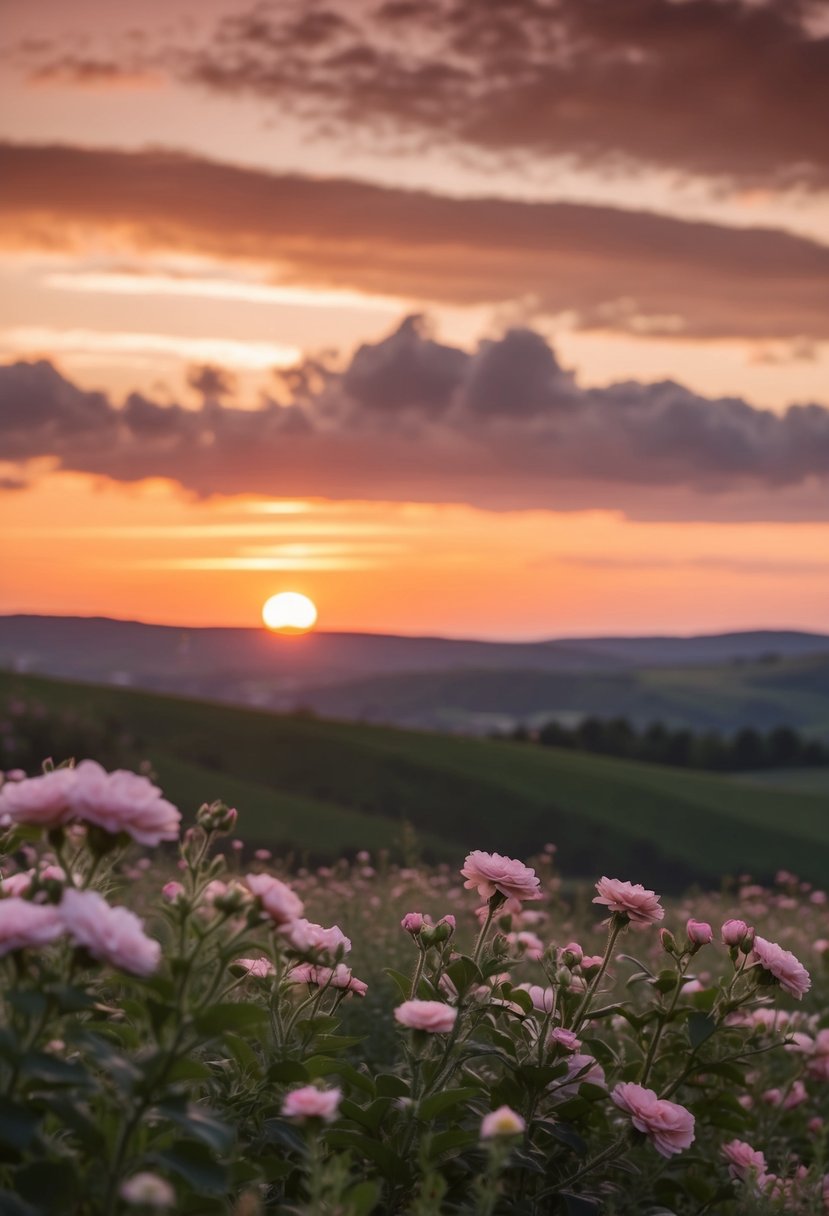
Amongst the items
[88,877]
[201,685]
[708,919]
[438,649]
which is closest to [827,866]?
[708,919]

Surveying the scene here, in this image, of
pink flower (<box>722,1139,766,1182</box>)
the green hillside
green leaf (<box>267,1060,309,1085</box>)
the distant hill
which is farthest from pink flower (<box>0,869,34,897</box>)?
the distant hill

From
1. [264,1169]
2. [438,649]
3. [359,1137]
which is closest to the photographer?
[264,1169]

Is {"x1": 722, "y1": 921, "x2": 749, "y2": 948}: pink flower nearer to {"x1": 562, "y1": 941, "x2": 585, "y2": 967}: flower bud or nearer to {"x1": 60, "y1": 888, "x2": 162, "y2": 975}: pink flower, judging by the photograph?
{"x1": 562, "y1": 941, "x2": 585, "y2": 967}: flower bud

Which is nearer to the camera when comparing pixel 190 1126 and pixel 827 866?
pixel 190 1126

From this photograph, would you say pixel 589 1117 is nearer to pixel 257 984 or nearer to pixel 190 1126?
pixel 257 984

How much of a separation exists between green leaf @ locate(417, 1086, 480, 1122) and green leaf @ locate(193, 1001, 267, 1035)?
915mm

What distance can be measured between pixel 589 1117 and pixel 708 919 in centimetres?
771

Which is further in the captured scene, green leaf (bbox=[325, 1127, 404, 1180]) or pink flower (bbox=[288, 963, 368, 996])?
pink flower (bbox=[288, 963, 368, 996])

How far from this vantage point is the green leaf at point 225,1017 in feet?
7.80

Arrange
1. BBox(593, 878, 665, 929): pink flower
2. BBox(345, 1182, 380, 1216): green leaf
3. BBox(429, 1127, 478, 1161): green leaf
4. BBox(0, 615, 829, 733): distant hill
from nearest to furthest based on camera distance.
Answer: BBox(345, 1182, 380, 1216): green leaf → BBox(429, 1127, 478, 1161): green leaf → BBox(593, 878, 665, 929): pink flower → BBox(0, 615, 829, 733): distant hill

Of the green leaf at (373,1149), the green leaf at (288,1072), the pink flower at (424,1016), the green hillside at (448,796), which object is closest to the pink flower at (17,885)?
the green leaf at (288,1072)

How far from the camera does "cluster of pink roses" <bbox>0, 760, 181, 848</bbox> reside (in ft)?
7.64

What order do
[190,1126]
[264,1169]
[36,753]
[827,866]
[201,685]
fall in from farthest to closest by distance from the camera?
[201,685], [827,866], [36,753], [264,1169], [190,1126]

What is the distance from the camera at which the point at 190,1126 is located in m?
2.32
